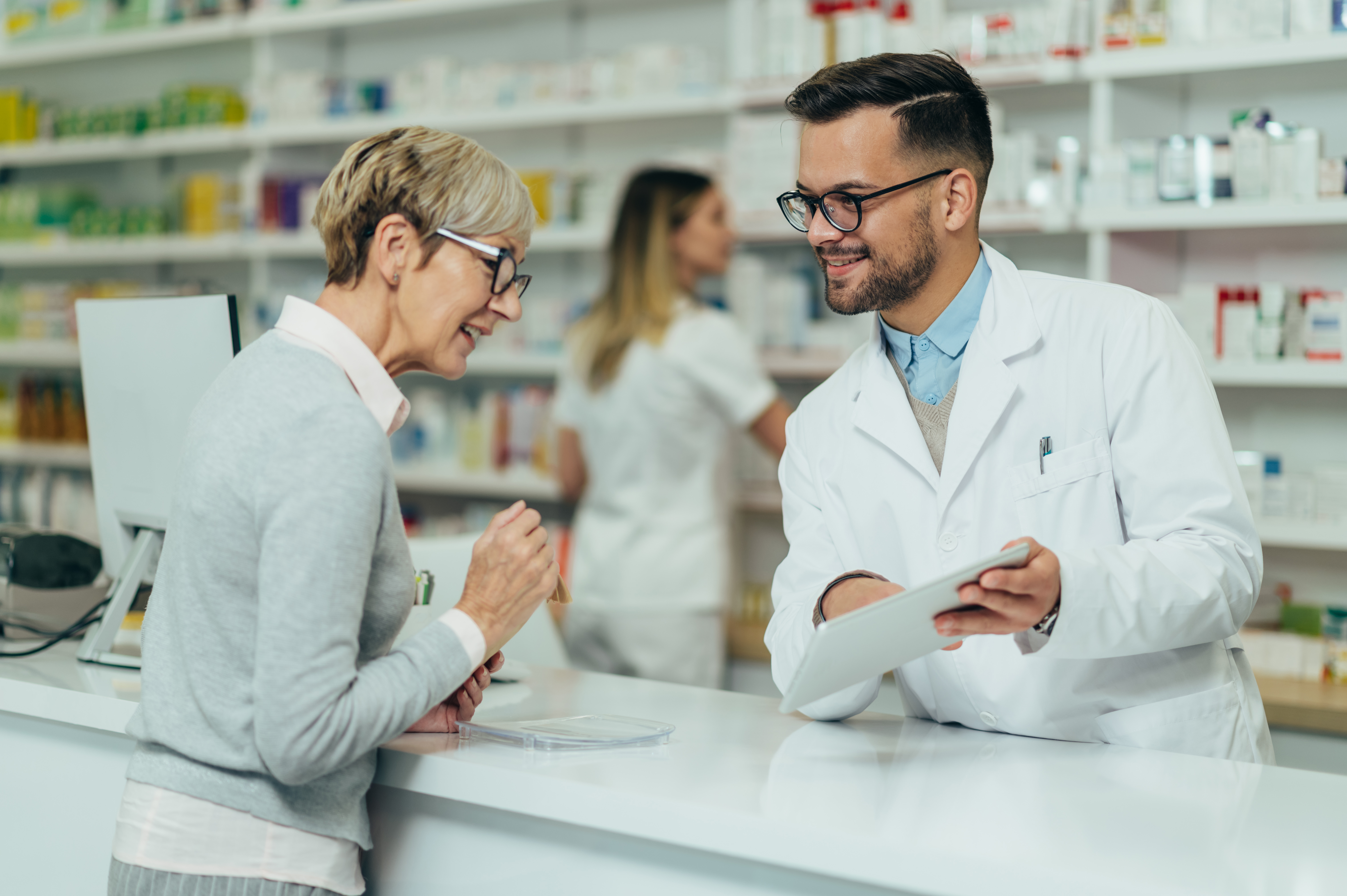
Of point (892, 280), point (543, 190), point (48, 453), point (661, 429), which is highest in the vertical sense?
point (543, 190)

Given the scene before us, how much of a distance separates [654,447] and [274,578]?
2130mm

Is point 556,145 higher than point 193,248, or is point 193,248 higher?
point 556,145

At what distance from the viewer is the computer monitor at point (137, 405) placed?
1.79m

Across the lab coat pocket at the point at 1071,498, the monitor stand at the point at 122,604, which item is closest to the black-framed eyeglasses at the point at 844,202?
the lab coat pocket at the point at 1071,498

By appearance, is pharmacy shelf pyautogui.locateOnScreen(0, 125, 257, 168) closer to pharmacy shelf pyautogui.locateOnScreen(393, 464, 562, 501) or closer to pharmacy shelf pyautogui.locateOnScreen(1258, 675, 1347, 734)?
pharmacy shelf pyautogui.locateOnScreen(393, 464, 562, 501)

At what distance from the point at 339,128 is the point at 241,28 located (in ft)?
2.36

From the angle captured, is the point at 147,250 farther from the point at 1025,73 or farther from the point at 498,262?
the point at 498,262

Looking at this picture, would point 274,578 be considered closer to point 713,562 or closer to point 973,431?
point 973,431

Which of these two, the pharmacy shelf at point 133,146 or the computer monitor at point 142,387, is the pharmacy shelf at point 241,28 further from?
the computer monitor at point 142,387

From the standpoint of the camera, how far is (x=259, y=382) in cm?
128

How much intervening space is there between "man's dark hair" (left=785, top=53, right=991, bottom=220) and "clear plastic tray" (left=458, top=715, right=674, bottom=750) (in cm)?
85

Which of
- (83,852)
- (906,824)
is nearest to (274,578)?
(906,824)

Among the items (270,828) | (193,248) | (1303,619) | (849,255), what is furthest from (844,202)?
(193,248)

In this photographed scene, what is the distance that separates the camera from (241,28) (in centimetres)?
482
